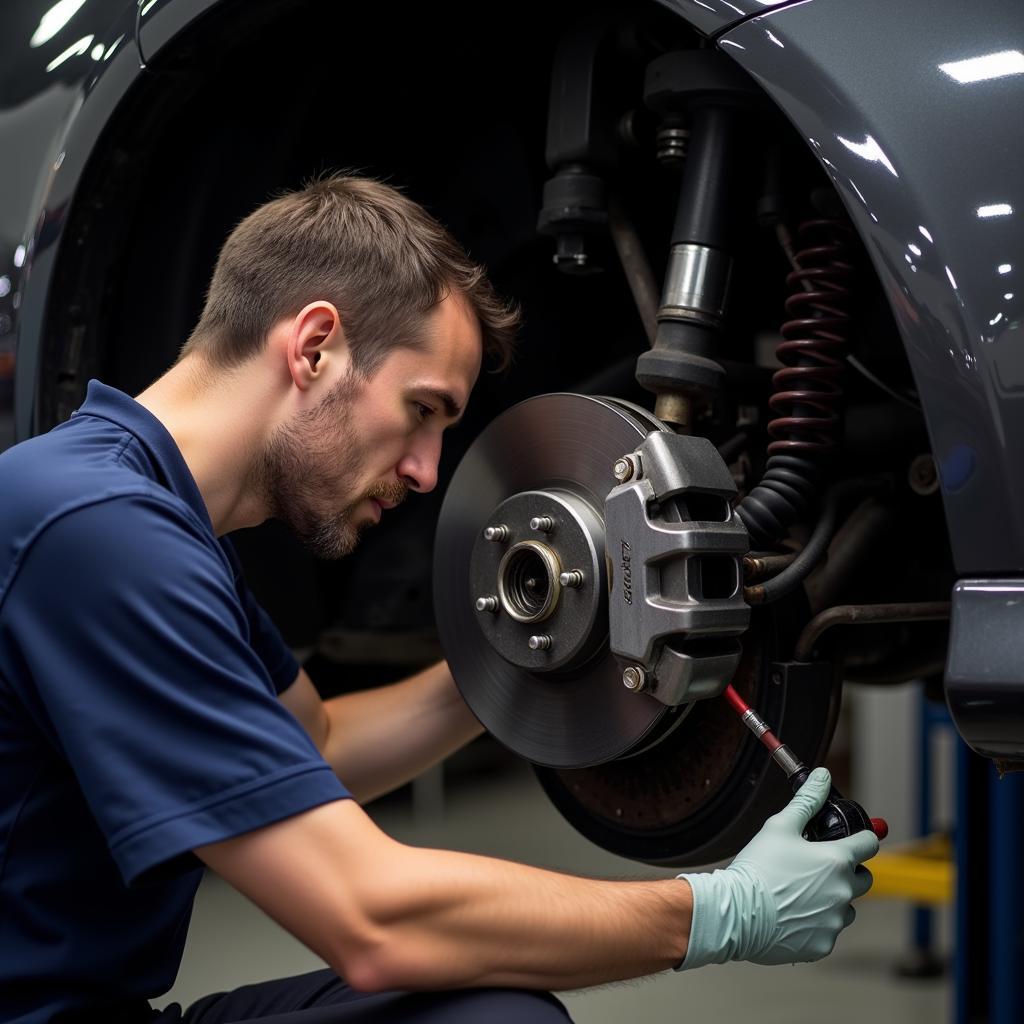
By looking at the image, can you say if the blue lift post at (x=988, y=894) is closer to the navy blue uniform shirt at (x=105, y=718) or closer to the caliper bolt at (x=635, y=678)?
the caliper bolt at (x=635, y=678)

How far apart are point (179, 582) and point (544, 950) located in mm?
309

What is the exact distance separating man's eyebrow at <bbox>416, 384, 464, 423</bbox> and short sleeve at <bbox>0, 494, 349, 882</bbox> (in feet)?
0.91

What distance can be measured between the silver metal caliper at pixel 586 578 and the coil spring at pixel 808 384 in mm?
54

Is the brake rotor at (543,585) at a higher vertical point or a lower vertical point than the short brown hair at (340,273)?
lower

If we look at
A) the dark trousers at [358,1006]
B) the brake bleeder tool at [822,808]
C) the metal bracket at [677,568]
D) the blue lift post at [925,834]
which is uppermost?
the metal bracket at [677,568]

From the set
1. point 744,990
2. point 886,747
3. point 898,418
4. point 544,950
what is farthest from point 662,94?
point 886,747

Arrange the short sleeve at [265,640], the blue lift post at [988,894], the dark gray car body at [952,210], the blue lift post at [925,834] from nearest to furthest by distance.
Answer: the dark gray car body at [952,210] < the short sleeve at [265,640] < the blue lift post at [988,894] < the blue lift post at [925,834]

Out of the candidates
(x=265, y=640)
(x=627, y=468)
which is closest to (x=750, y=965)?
(x=265, y=640)

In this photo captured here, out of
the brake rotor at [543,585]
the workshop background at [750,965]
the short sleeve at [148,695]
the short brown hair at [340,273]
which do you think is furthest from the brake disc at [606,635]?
the workshop background at [750,965]

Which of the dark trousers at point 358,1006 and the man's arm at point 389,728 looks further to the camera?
the man's arm at point 389,728

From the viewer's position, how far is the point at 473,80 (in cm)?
119

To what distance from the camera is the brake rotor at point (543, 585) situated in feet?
2.85

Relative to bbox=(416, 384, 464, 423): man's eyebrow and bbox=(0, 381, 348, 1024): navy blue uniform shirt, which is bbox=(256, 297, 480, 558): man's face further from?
bbox=(0, 381, 348, 1024): navy blue uniform shirt

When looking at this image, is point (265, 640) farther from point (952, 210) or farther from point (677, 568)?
point (952, 210)
